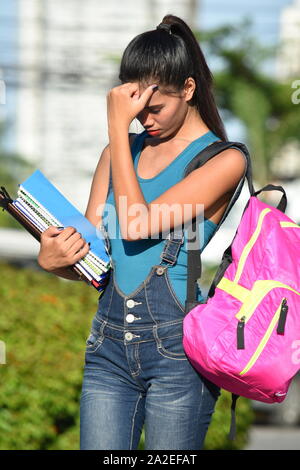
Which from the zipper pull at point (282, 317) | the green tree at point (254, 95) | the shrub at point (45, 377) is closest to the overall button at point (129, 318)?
the zipper pull at point (282, 317)

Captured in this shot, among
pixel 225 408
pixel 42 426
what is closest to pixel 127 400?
pixel 42 426

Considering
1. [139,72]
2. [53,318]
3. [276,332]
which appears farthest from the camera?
[53,318]

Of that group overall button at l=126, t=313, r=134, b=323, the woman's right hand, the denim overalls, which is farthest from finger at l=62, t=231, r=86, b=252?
overall button at l=126, t=313, r=134, b=323

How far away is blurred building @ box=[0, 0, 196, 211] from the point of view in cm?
1886

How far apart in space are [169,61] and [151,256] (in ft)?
1.76

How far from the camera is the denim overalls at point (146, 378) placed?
243 centimetres

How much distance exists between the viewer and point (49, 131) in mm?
21625

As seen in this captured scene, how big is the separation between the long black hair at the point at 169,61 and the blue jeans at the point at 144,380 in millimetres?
522

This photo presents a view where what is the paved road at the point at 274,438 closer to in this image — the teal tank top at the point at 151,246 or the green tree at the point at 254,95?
the teal tank top at the point at 151,246

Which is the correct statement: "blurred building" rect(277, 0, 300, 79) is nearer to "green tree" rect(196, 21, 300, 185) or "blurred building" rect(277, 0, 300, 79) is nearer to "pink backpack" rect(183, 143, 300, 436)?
"green tree" rect(196, 21, 300, 185)

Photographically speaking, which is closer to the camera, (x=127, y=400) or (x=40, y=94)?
(x=127, y=400)

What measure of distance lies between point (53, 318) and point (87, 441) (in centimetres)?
281

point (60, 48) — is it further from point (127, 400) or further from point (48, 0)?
point (127, 400)

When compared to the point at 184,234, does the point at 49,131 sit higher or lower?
lower
